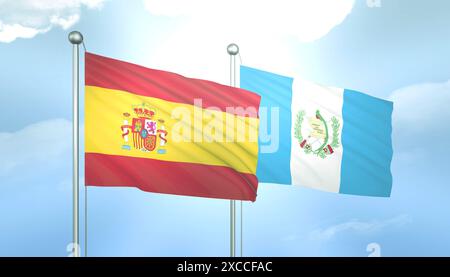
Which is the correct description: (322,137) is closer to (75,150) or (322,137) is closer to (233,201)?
(233,201)

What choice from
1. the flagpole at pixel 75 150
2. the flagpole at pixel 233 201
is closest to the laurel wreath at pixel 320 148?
the flagpole at pixel 233 201

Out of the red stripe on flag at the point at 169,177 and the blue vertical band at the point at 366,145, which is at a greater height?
the blue vertical band at the point at 366,145

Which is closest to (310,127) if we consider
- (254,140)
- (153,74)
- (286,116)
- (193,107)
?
(286,116)

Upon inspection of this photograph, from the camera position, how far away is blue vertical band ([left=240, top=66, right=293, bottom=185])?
8.22m

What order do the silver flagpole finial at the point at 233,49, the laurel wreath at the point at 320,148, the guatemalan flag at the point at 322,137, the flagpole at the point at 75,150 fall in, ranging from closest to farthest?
the flagpole at the point at 75,150 < the silver flagpole finial at the point at 233,49 < the guatemalan flag at the point at 322,137 < the laurel wreath at the point at 320,148

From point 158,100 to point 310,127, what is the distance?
8.17 ft

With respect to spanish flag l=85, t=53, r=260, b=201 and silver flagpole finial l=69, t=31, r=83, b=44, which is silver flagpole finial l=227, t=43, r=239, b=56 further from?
silver flagpole finial l=69, t=31, r=83, b=44

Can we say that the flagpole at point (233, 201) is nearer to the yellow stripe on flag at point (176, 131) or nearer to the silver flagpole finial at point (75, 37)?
the yellow stripe on flag at point (176, 131)

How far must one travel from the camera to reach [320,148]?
8.88 m

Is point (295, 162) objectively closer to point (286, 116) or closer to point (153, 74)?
point (286, 116)

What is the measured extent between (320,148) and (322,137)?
16 cm

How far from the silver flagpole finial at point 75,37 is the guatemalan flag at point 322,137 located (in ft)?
7.40

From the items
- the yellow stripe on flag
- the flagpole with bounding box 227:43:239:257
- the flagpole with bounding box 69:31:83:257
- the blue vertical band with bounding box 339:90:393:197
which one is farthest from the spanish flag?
the blue vertical band with bounding box 339:90:393:197

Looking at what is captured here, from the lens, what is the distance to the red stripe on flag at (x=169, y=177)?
22.1 ft
